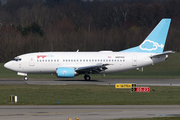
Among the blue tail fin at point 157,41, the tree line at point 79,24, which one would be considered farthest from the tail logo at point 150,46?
the tree line at point 79,24

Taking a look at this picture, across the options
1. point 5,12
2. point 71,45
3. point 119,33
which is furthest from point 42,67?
point 5,12

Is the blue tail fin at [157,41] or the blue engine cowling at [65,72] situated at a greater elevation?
the blue tail fin at [157,41]

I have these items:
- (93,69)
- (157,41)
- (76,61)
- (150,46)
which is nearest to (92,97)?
(93,69)

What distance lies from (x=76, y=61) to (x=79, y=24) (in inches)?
3025

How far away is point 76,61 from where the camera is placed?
48.0 meters

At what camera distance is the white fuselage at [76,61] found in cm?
4753

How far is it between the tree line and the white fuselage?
124 feet

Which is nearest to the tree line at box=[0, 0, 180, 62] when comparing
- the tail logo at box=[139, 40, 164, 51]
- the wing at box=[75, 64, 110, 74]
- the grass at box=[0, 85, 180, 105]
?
the tail logo at box=[139, 40, 164, 51]

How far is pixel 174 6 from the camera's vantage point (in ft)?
404

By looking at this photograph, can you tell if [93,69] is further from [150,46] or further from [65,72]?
[150,46]

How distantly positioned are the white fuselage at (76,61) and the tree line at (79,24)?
1490 inches

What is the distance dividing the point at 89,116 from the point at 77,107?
3.72 meters

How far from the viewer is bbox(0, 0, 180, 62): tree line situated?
88.5m

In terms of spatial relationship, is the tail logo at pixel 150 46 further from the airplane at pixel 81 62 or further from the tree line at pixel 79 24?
the tree line at pixel 79 24
